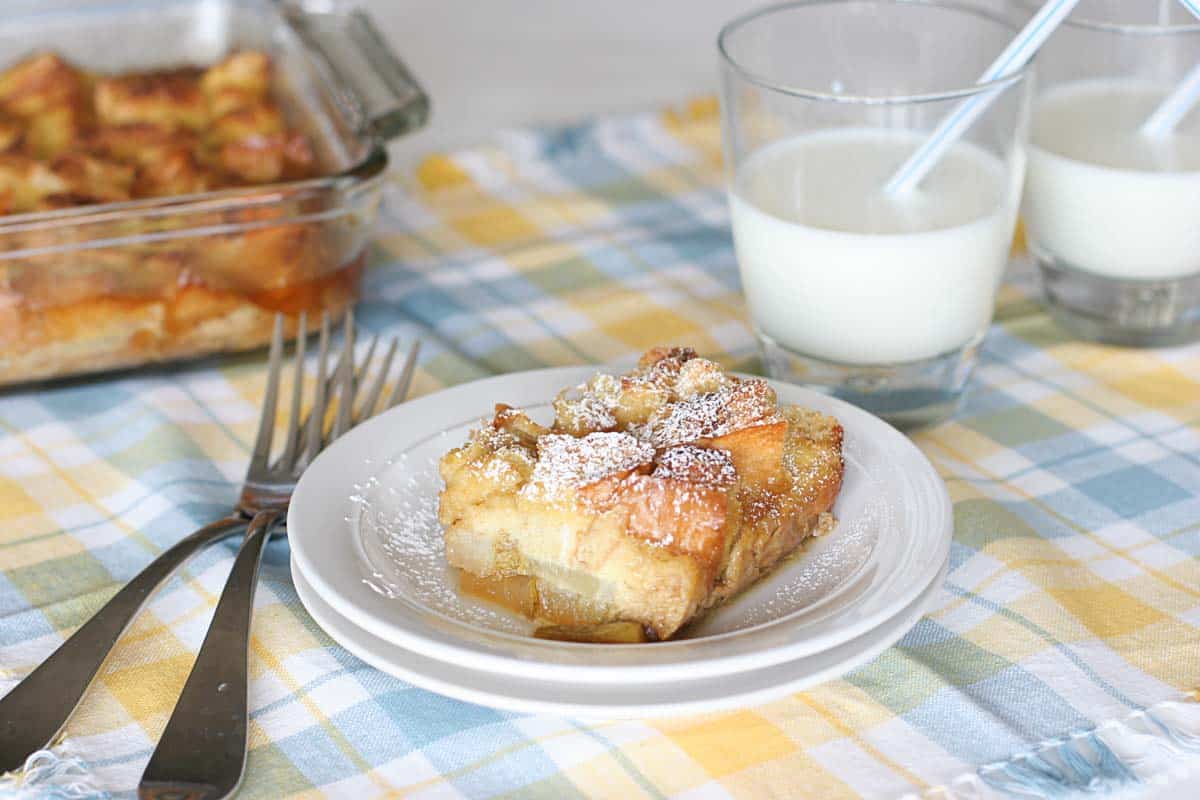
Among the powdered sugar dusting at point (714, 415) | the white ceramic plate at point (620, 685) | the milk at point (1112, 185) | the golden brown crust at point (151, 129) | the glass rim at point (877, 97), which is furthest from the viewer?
the golden brown crust at point (151, 129)

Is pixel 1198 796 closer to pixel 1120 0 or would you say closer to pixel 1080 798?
pixel 1080 798

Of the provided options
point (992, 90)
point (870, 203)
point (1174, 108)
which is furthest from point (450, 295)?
A: point (1174, 108)

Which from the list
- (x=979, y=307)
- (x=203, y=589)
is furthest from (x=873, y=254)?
(x=203, y=589)

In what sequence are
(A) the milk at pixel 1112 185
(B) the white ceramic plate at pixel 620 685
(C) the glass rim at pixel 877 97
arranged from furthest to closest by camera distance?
(A) the milk at pixel 1112 185
(C) the glass rim at pixel 877 97
(B) the white ceramic plate at pixel 620 685

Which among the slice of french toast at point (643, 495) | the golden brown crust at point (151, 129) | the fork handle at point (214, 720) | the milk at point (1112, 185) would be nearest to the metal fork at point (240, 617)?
the fork handle at point (214, 720)

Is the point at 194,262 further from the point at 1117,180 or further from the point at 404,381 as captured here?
the point at 1117,180

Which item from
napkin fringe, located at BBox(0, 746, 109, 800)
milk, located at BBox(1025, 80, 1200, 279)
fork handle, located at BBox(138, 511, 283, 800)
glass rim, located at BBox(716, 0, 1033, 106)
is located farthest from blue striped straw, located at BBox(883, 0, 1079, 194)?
napkin fringe, located at BBox(0, 746, 109, 800)

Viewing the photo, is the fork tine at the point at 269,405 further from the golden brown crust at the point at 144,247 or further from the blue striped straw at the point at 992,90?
the blue striped straw at the point at 992,90
